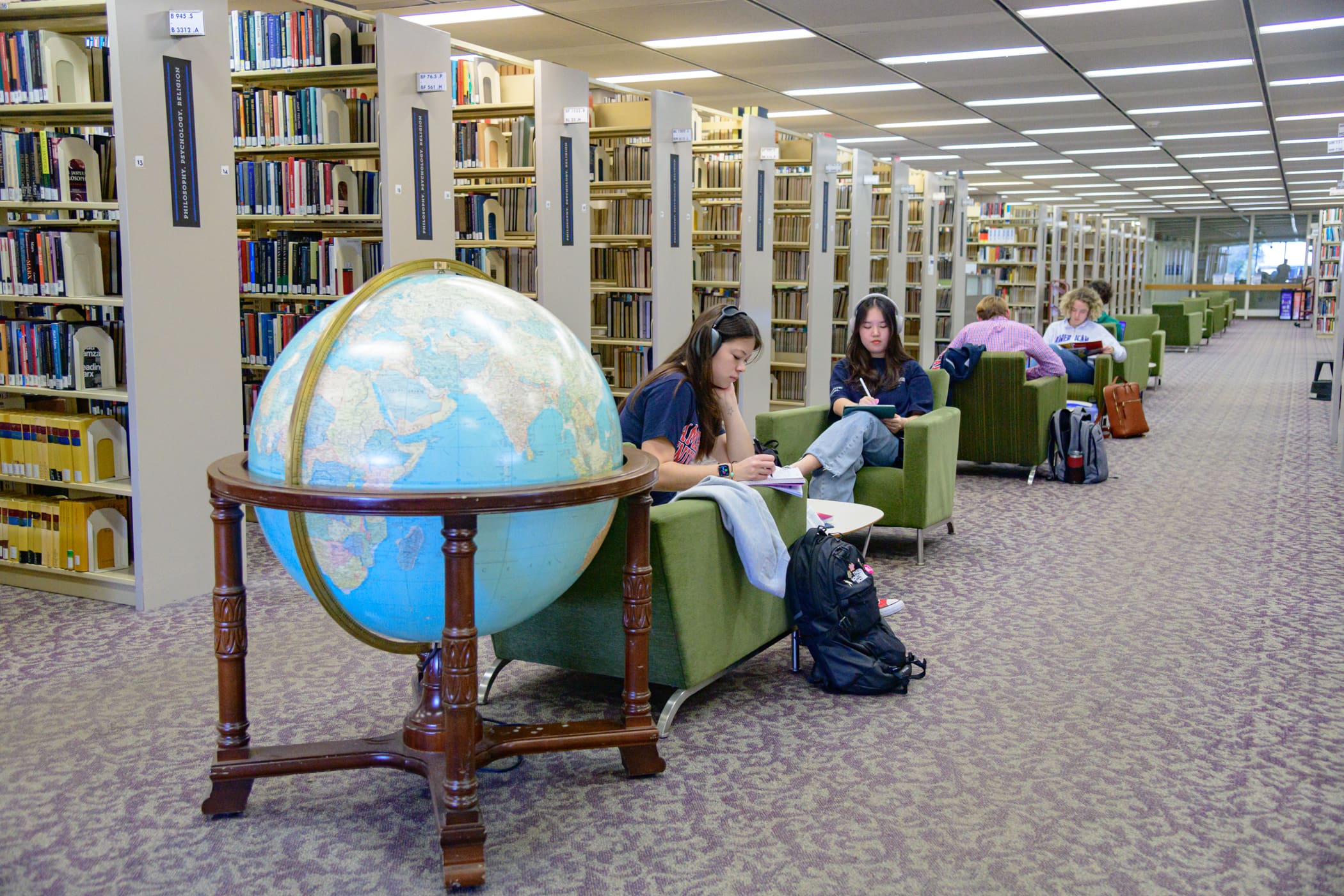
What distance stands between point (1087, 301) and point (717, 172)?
339cm

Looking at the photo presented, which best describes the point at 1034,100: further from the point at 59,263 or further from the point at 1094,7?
the point at 59,263

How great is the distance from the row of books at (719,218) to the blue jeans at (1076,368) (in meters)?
2.81

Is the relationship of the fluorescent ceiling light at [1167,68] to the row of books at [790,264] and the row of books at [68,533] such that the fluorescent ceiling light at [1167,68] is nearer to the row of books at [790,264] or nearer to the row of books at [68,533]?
the row of books at [790,264]

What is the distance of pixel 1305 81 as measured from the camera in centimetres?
1154

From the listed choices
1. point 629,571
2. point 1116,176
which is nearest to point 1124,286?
point 1116,176

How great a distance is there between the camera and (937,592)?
480cm

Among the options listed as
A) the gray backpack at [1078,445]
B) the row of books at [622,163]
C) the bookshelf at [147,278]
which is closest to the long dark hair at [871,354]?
the gray backpack at [1078,445]

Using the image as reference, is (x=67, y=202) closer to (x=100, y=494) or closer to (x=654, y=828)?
(x=100, y=494)

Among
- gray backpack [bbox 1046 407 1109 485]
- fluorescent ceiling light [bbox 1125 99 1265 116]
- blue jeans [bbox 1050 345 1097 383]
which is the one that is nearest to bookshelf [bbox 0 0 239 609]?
gray backpack [bbox 1046 407 1109 485]

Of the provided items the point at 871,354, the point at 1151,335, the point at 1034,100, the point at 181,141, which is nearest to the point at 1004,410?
the point at 871,354

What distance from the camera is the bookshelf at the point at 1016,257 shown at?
18.7 meters

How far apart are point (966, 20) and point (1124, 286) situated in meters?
20.8

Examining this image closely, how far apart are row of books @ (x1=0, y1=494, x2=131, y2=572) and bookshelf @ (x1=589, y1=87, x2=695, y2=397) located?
4070 mm

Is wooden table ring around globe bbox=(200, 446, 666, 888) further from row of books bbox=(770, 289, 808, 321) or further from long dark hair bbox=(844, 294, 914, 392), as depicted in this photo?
row of books bbox=(770, 289, 808, 321)
